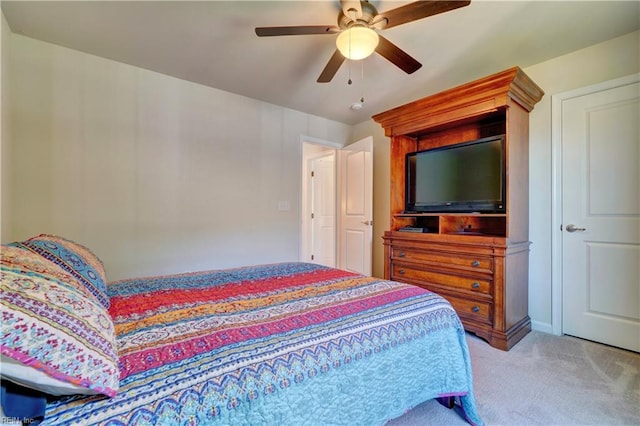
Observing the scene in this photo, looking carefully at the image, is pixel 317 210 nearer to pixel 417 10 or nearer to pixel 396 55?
pixel 396 55

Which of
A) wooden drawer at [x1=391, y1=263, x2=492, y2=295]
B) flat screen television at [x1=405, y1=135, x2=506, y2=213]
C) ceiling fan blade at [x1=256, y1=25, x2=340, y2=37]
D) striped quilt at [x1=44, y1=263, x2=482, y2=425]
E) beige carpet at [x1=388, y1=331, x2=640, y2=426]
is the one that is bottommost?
A: beige carpet at [x1=388, y1=331, x2=640, y2=426]

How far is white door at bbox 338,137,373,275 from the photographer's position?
12.5 ft

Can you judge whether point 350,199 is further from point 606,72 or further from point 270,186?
point 606,72

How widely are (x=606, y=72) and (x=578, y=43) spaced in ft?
1.07

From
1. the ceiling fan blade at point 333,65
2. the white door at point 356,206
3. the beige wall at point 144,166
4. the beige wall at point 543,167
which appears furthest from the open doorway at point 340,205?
the beige wall at point 543,167

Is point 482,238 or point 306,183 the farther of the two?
point 306,183

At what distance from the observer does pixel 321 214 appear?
573 centimetres

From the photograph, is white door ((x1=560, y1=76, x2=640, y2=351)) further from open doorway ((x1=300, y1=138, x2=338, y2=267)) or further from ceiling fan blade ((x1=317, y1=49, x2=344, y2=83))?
open doorway ((x1=300, y1=138, x2=338, y2=267))

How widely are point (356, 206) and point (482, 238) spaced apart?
1.89 metres

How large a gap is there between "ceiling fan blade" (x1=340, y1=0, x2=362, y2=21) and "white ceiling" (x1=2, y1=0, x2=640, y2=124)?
0.26 m

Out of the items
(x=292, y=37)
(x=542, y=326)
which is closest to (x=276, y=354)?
(x=292, y=37)

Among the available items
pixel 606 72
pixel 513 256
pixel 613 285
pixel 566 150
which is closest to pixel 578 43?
pixel 606 72

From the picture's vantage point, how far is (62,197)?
2457 mm

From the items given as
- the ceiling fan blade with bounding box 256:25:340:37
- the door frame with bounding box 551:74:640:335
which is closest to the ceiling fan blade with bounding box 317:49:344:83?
the ceiling fan blade with bounding box 256:25:340:37
